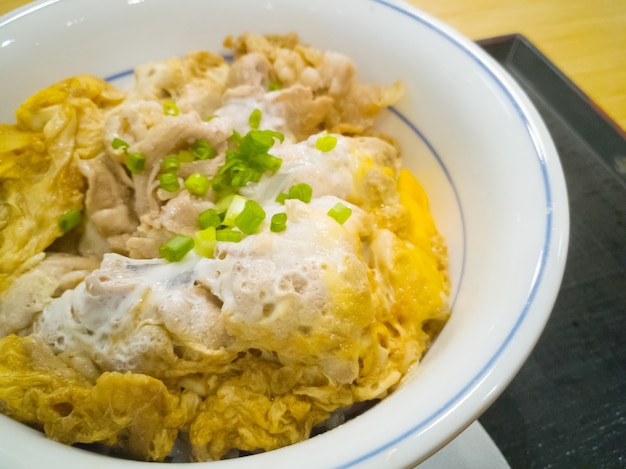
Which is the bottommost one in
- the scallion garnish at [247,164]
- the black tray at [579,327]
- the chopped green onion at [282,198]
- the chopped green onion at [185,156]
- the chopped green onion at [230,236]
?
the black tray at [579,327]

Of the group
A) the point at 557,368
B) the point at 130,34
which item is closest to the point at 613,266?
the point at 557,368

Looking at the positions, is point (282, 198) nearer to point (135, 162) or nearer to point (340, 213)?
point (340, 213)

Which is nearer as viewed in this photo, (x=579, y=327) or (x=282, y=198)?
(x=282, y=198)

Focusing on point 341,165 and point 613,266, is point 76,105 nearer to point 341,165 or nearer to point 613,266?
point 341,165

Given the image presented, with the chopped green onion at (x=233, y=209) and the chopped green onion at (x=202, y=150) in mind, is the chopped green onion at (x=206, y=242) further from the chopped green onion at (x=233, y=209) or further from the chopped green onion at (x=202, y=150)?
the chopped green onion at (x=202, y=150)

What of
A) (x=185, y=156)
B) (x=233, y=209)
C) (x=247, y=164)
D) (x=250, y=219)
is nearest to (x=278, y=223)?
(x=250, y=219)

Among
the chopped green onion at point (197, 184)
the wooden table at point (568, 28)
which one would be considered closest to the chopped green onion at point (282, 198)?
the chopped green onion at point (197, 184)

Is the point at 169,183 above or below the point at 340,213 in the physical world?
above
